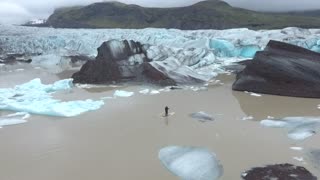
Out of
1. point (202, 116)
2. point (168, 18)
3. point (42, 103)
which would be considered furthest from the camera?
point (168, 18)

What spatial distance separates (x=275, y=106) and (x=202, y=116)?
266 cm

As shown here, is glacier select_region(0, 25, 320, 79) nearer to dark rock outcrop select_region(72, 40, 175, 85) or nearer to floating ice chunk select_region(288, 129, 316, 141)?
dark rock outcrop select_region(72, 40, 175, 85)

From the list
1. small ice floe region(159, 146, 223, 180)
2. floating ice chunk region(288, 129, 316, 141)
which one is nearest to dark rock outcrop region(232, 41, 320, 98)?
floating ice chunk region(288, 129, 316, 141)

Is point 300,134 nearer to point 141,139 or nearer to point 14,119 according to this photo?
point 141,139

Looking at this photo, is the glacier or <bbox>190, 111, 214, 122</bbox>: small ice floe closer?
<bbox>190, 111, 214, 122</bbox>: small ice floe


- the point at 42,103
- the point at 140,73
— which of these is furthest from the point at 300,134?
the point at 140,73

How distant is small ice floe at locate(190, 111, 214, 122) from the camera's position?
1088 cm

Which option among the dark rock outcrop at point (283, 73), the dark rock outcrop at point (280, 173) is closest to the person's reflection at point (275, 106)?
the dark rock outcrop at point (283, 73)

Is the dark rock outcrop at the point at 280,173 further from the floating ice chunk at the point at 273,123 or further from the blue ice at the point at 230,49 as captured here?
the blue ice at the point at 230,49

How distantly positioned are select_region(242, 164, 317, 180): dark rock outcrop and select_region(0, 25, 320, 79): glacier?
1030 centimetres

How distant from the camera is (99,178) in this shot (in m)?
7.05

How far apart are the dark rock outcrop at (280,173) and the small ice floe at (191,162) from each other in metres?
0.53

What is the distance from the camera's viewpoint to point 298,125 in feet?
32.7

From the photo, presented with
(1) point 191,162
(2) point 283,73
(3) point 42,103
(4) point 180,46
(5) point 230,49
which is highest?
(2) point 283,73
